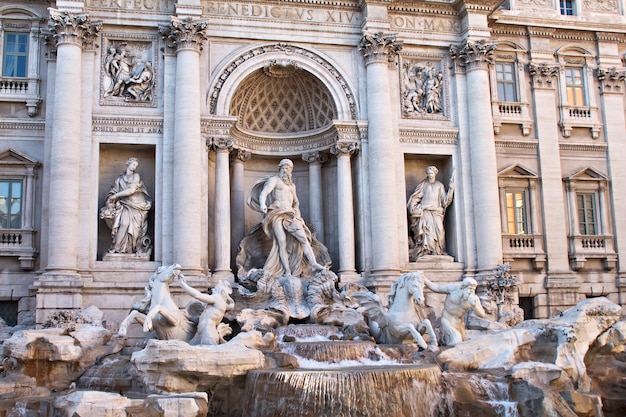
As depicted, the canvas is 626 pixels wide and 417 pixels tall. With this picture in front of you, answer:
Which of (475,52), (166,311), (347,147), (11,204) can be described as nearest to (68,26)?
(11,204)

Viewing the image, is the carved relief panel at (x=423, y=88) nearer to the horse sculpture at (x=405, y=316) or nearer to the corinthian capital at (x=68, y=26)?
the horse sculpture at (x=405, y=316)

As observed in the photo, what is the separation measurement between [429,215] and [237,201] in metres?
6.10

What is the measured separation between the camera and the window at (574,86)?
86.6 feet

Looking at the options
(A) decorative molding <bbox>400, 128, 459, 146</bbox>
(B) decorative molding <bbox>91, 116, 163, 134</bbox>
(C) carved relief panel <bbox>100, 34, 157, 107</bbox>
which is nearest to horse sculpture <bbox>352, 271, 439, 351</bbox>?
Answer: (A) decorative molding <bbox>400, 128, 459, 146</bbox>

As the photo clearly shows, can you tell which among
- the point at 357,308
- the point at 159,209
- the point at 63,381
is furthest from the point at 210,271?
the point at 63,381

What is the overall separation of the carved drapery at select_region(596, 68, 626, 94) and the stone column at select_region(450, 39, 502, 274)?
4984mm

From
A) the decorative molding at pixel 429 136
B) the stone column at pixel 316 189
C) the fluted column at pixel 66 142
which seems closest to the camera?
the fluted column at pixel 66 142

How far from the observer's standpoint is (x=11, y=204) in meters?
21.5

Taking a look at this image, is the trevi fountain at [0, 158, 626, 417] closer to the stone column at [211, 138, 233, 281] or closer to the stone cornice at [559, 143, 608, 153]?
the stone column at [211, 138, 233, 281]

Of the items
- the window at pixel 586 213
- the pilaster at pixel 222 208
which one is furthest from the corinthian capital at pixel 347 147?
the window at pixel 586 213

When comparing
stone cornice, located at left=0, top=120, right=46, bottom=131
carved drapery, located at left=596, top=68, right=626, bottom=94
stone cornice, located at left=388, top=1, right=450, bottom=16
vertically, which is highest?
stone cornice, located at left=388, top=1, right=450, bottom=16

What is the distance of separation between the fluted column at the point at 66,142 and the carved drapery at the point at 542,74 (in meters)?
14.5

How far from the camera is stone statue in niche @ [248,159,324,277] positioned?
21656 millimetres

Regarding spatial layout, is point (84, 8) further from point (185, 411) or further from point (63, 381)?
point (185, 411)
